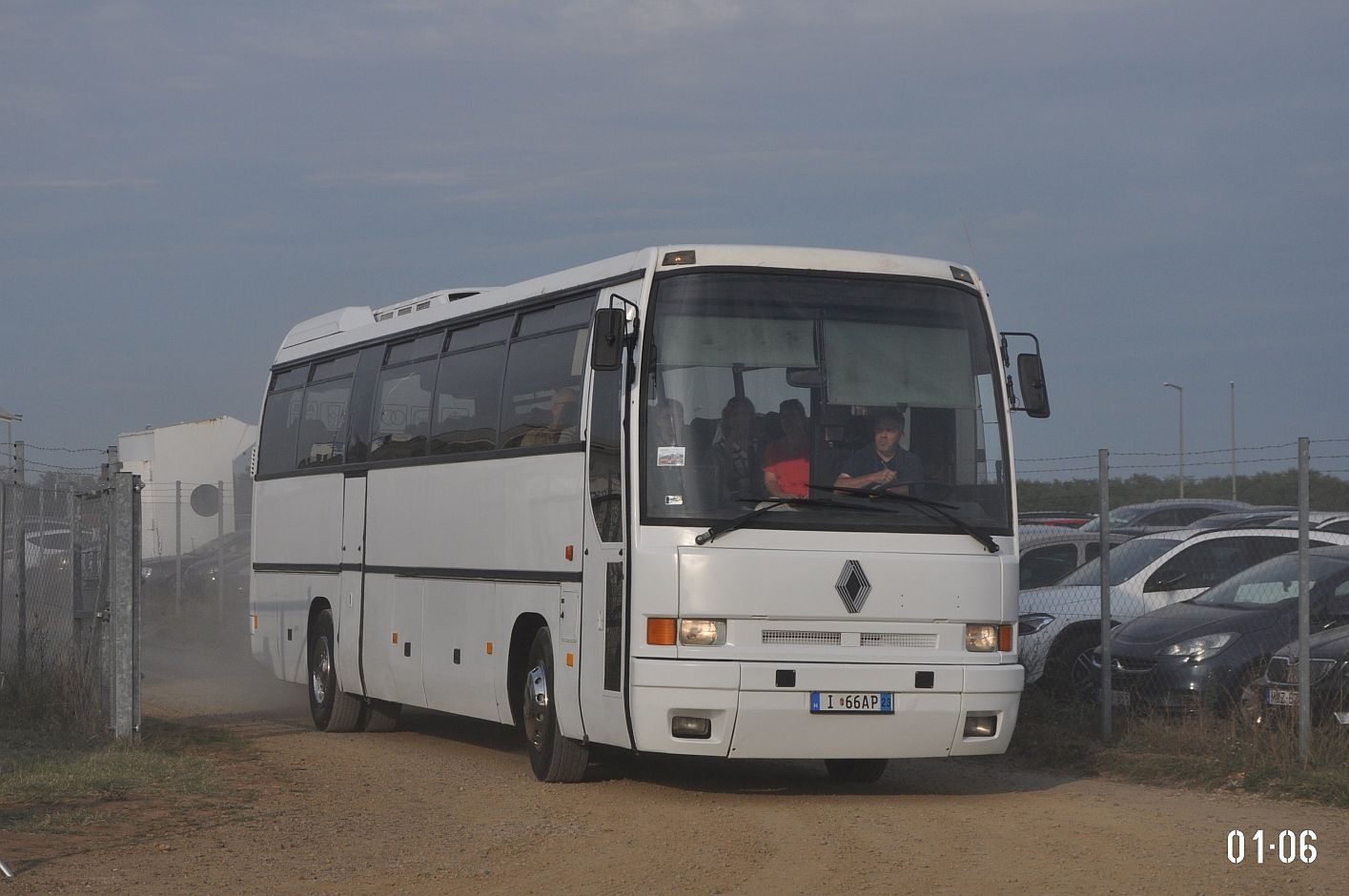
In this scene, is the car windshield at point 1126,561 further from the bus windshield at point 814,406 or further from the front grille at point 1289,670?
the bus windshield at point 814,406

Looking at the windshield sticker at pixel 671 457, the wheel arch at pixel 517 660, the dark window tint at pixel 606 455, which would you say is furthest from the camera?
the wheel arch at pixel 517 660

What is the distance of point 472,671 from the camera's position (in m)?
14.2

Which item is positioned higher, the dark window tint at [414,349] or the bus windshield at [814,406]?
the dark window tint at [414,349]

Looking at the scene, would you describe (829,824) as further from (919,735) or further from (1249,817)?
(1249,817)

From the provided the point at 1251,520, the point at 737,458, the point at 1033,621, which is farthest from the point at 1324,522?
the point at 737,458

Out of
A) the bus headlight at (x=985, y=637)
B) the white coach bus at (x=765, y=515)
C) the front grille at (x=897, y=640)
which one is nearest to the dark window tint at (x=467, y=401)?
the white coach bus at (x=765, y=515)

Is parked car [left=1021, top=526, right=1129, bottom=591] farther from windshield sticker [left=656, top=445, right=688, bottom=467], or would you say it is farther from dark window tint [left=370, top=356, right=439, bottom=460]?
windshield sticker [left=656, top=445, right=688, bottom=467]

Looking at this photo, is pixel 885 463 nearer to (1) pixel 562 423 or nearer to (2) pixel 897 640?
(2) pixel 897 640

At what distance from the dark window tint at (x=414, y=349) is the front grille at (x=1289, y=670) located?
23.1 ft

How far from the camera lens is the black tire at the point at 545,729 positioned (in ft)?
41.3

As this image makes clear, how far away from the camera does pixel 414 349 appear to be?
16.1m

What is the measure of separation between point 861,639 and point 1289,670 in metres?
3.85

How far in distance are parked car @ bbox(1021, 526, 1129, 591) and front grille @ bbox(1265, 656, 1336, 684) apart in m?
6.00

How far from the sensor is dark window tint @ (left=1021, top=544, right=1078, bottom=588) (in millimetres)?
19969
